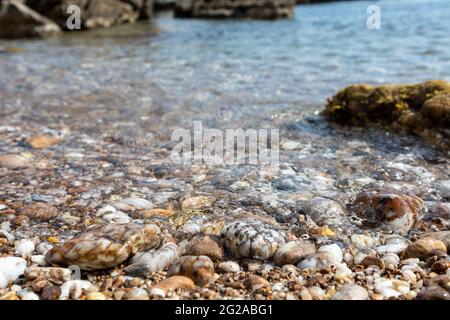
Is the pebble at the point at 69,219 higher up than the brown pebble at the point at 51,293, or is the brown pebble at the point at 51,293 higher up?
the pebble at the point at 69,219

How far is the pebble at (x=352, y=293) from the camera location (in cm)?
214

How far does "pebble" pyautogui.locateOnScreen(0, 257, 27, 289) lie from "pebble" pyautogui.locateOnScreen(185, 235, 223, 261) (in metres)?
0.99

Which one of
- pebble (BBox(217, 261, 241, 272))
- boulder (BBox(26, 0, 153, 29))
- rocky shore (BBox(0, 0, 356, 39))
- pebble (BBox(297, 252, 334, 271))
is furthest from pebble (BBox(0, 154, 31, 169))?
boulder (BBox(26, 0, 153, 29))

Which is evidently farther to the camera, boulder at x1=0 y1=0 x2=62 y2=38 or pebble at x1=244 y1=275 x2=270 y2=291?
boulder at x1=0 y1=0 x2=62 y2=38

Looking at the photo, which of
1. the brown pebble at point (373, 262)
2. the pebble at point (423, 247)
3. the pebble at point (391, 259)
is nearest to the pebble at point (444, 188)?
the pebble at point (423, 247)

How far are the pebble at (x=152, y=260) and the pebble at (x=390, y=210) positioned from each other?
4.66 ft

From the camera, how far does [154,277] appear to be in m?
2.41

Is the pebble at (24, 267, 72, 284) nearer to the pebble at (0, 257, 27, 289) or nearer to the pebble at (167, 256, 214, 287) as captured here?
the pebble at (0, 257, 27, 289)

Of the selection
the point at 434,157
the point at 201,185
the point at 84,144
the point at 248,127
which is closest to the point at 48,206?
the point at 201,185

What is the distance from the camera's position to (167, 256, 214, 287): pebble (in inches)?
92.8

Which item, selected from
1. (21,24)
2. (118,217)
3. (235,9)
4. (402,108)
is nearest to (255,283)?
(118,217)

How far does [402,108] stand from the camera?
16.9 feet

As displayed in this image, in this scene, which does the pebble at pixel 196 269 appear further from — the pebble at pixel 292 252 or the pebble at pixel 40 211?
the pebble at pixel 40 211
